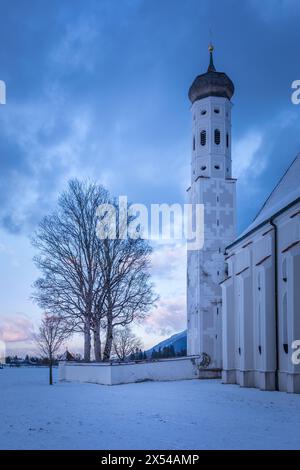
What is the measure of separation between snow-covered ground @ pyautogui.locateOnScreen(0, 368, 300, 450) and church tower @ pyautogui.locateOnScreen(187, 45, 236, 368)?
1447 cm

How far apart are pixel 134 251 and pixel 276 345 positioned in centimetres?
1256

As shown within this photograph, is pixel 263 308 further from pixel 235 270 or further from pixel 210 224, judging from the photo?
pixel 210 224

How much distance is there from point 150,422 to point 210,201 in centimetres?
2514

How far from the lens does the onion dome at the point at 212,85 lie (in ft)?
124

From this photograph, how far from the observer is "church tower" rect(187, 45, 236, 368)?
34031mm

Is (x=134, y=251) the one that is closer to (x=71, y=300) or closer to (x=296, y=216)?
(x=71, y=300)

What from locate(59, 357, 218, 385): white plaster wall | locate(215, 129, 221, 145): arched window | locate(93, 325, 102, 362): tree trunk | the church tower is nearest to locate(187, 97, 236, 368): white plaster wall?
the church tower

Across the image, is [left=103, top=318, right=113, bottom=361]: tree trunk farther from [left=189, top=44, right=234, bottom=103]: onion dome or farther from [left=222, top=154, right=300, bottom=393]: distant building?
[left=189, top=44, right=234, bottom=103]: onion dome

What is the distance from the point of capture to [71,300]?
31656 millimetres

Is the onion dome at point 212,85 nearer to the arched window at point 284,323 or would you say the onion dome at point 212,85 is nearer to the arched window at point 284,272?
the arched window at point 284,272

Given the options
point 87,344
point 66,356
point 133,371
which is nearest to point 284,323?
point 133,371

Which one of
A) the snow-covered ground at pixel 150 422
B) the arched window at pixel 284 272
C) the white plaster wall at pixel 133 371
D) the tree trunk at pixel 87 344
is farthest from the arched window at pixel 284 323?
the tree trunk at pixel 87 344

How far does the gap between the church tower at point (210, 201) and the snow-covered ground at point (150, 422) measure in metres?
14.5
